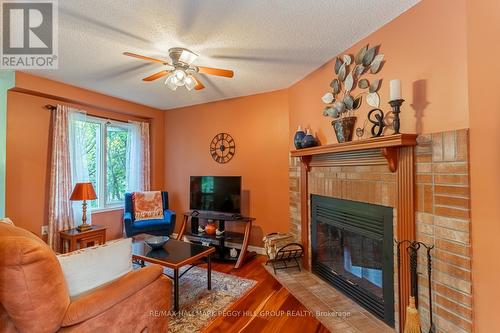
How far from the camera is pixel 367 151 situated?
2.07 meters

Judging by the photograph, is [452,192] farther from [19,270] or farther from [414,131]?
[19,270]

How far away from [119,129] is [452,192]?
459 cm

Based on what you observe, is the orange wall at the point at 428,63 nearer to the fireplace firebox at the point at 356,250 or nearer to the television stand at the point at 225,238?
the fireplace firebox at the point at 356,250

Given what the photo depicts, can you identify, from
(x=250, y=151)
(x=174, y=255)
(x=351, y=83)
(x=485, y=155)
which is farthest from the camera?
(x=250, y=151)

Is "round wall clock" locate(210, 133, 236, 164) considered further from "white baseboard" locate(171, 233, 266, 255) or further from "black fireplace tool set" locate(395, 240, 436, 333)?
"black fireplace tool set" locate(395, 240, 436, 333)

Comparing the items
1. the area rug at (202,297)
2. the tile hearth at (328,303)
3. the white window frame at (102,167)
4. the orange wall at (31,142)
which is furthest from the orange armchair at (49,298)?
the white window frame at (102,167)

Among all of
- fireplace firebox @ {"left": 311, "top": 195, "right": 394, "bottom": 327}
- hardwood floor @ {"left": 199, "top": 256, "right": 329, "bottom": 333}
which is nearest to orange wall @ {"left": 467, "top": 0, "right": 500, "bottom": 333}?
fireplace firebox @ {"left": 311, "top": 195, "right": 394, "bottom": 327}

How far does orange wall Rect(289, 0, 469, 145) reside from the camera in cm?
153

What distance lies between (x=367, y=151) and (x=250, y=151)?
213 centimetres

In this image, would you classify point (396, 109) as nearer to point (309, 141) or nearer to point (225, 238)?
point (309, 141)

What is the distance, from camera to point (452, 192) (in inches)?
60.5

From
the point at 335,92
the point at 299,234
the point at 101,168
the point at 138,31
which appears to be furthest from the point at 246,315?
the point at 101,168

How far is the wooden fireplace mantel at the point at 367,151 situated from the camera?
1.70 meters

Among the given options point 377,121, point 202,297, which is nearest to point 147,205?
point 202,297
